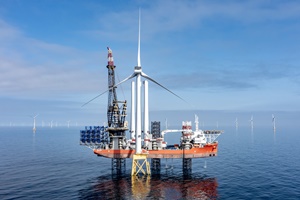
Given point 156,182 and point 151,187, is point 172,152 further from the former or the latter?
point 151,187

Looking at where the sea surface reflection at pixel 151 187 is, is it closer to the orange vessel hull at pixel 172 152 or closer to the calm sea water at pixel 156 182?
the calm sea water at pixel 156 182

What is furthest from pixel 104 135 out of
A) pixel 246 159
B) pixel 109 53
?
pixel 246 159

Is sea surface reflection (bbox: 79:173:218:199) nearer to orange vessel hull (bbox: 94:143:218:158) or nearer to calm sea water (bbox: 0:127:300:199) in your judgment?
calm sea water (bbox: 0:127:300:199)

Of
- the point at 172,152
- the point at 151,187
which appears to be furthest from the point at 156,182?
the point at 172,152

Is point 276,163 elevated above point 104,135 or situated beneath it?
situated beneath

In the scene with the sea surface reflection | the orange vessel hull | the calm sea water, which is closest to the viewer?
the sea surface reflection

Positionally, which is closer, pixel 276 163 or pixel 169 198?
pixel 169 198

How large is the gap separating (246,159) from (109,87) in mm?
73048

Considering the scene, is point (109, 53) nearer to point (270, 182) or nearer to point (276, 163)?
point (270, 182)

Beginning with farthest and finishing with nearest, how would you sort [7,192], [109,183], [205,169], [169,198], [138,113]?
[205,169]
[138,113]
[109,183]
[7,192]
[169,198]

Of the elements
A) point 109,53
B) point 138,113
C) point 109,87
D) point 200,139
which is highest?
point 109,53

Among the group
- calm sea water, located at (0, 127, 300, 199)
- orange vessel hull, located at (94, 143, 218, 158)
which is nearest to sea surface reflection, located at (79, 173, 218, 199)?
calm sea water, located at (0, 127, 300, 199)

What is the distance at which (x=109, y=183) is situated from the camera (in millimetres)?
78125

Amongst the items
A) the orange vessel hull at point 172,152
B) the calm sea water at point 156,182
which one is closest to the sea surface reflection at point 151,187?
the calm sea water at point 156,182
